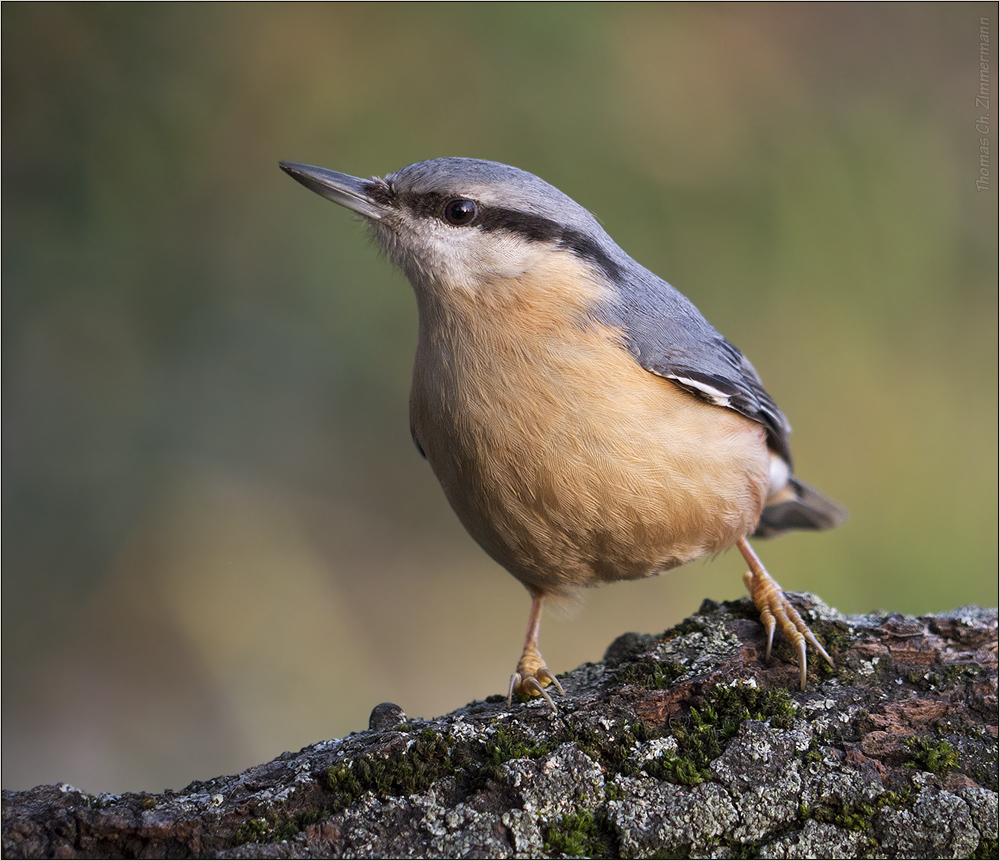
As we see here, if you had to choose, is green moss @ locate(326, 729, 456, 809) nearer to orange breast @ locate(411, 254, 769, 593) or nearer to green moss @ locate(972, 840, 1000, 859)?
orange breast @ locate(411, 254, 769, 593)

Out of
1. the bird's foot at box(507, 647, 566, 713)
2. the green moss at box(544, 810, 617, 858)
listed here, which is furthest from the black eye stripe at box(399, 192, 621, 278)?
the green moss at box(544, 810, 617, 858)

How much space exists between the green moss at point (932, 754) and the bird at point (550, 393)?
0.97 feet

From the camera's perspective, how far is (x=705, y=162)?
4648mm

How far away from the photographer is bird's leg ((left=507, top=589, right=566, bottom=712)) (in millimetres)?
2371

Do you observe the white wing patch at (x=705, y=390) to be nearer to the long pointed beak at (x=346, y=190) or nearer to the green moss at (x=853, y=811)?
the long pointed beak at (x=346, y=190)

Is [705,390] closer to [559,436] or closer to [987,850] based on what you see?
[559,436]

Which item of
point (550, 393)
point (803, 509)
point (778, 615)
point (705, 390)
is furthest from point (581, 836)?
point (803, 509)

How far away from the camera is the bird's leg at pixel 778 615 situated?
2.21 metres

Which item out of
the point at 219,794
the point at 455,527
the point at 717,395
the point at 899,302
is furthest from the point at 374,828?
the point at 899,302

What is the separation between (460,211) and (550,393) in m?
0.62

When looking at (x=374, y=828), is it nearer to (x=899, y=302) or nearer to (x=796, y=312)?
(x=796, y=312)

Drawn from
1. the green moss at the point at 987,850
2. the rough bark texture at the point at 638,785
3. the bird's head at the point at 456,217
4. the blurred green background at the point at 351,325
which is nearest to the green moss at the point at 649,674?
the rough bark texture at the point at 638,785

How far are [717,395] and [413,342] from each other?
252cm

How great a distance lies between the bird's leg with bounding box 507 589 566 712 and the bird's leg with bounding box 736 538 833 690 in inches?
24.8
